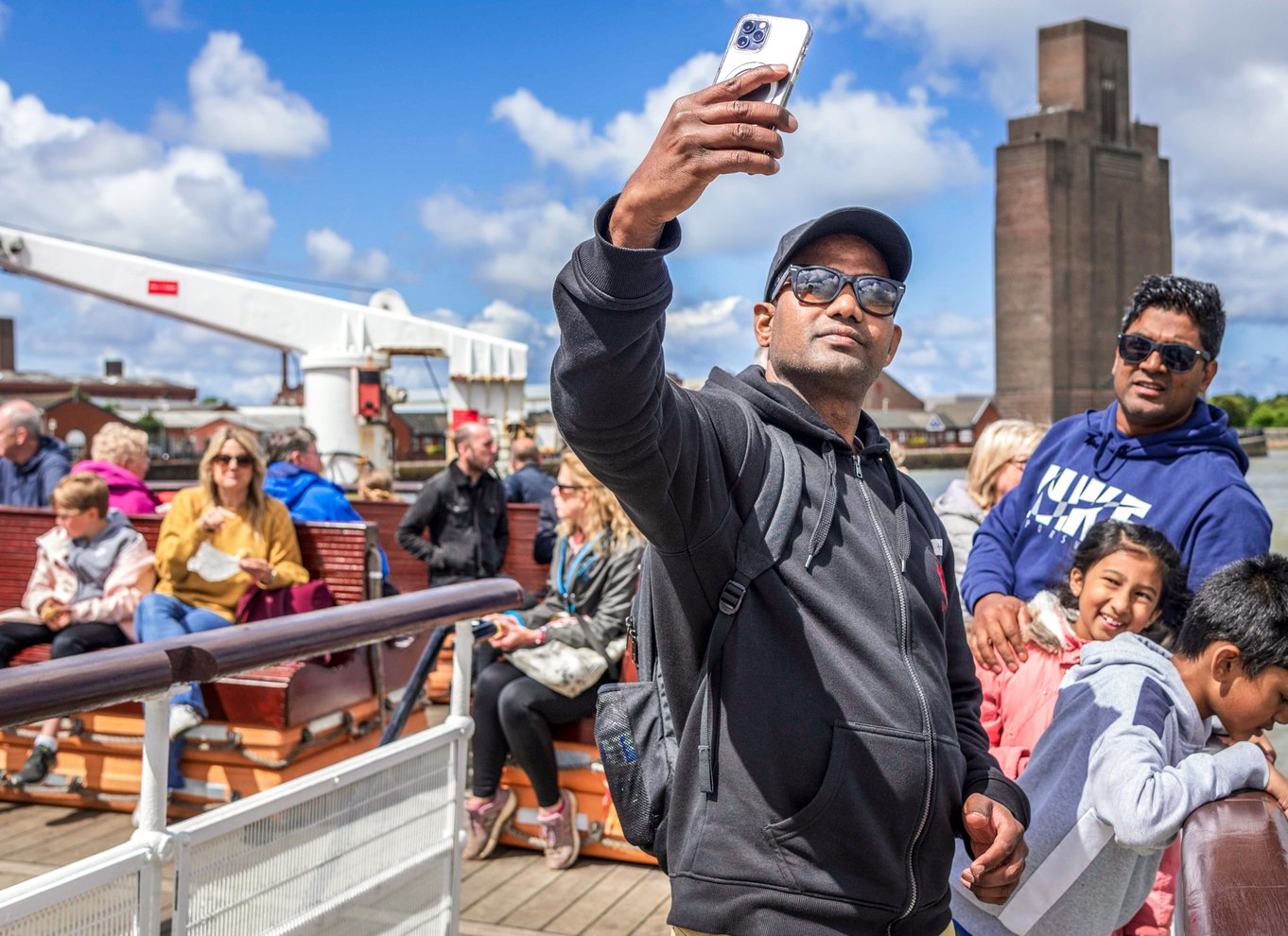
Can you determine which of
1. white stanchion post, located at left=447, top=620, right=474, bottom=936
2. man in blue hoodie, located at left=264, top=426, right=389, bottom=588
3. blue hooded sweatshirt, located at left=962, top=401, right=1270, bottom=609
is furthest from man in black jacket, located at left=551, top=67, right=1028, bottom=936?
man in blue hoodie, located at left=264, top=426, right=389, bottom=588

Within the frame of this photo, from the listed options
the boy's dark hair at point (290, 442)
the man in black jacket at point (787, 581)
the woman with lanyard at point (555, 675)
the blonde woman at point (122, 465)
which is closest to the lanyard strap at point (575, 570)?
the woman with lanyard at point (555, 675)

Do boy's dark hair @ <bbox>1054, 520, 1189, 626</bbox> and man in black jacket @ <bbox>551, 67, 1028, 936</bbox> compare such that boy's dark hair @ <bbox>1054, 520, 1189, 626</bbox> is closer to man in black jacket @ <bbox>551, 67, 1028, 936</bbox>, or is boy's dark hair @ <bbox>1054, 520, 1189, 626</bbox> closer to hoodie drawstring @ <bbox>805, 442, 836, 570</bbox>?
man in black jacket @ <bbox>551, 67, 1028, 936</bbox>

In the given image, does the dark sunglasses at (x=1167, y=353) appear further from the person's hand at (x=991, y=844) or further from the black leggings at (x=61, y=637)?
the black leggings at (x=61, y=637)

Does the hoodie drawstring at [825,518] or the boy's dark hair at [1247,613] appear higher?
the hoodie drawstring at [825,518]

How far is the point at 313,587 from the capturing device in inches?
198

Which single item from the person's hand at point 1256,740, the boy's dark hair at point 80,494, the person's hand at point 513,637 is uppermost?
the boy's dark hair at point 80,494

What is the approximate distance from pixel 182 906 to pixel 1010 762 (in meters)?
1.55

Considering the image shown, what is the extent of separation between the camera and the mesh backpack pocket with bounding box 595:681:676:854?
64.2 inches

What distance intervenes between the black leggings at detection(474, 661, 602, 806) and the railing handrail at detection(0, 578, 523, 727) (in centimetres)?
115

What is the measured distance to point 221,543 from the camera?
488 centimetres

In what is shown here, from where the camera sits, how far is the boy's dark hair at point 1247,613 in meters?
1.95

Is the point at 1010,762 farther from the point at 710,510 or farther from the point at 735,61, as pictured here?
the point at 735,61

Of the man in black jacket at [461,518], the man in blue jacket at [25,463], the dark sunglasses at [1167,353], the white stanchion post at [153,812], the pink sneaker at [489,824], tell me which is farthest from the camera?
the man in blue jacket at [25,463]

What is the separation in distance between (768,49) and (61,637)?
14.1ft
